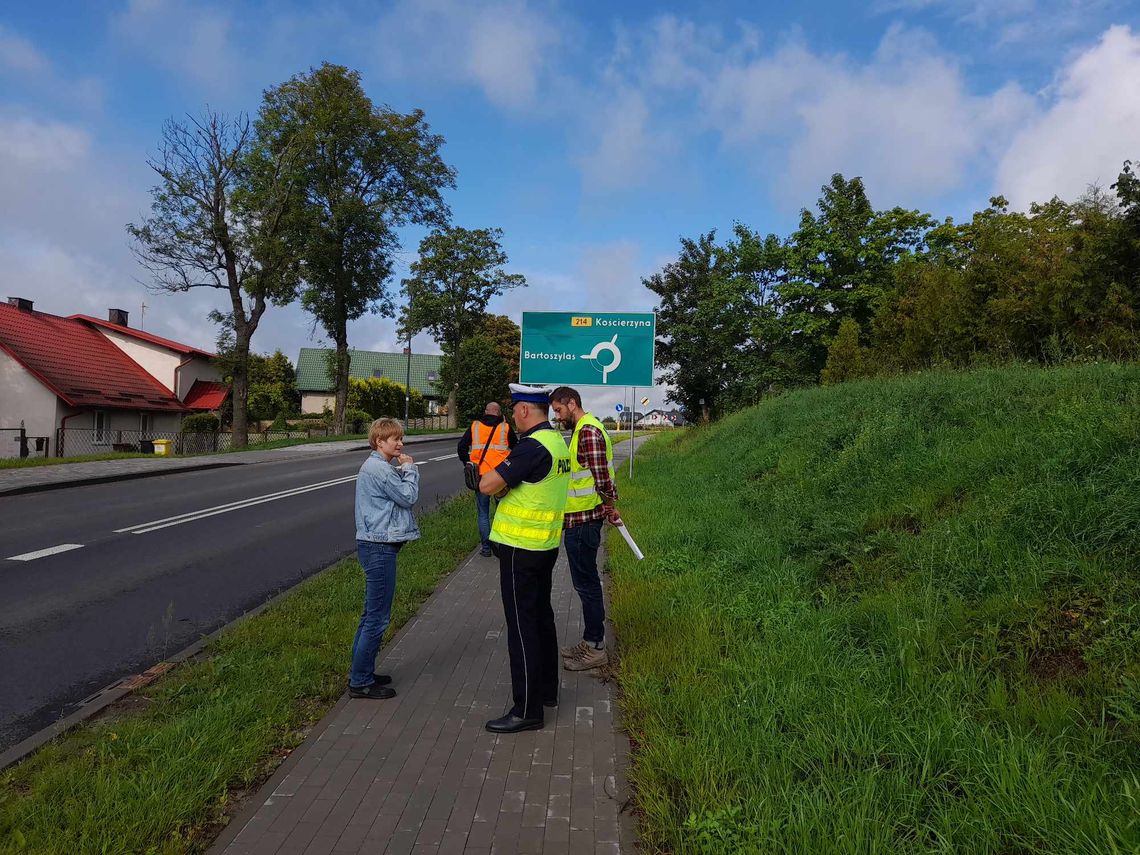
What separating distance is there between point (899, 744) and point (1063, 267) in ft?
35.0

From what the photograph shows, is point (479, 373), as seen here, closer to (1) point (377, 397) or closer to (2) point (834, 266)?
(1) point (377, 397)

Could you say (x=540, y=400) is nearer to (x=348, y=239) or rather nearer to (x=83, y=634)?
(x=83, y=634)

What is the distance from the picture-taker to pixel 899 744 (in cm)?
301

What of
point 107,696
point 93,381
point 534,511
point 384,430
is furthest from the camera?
point 93,381

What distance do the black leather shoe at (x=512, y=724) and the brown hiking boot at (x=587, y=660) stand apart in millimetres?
1010

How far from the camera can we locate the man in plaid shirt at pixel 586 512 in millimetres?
4957

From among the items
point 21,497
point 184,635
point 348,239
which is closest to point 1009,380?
point 184,635

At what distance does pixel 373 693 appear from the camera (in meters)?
4.25

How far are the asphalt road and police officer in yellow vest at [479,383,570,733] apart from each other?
8.56ft

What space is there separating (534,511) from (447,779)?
4.39 ft

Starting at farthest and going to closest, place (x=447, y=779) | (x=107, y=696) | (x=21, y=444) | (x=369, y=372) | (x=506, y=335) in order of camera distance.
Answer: (x=369, y=372) < (x=506, y=335) < (x=21, y=444) < (x=107, y=696) < (x=447, y=779)

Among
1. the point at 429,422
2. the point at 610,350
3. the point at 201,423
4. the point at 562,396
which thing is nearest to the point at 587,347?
the point at 610,350

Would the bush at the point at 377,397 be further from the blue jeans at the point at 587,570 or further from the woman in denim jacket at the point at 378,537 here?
the woman in denim jacket at the point at 378,537

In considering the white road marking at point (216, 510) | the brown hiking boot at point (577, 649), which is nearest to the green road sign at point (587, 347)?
the white road marking at point (216, 510)
